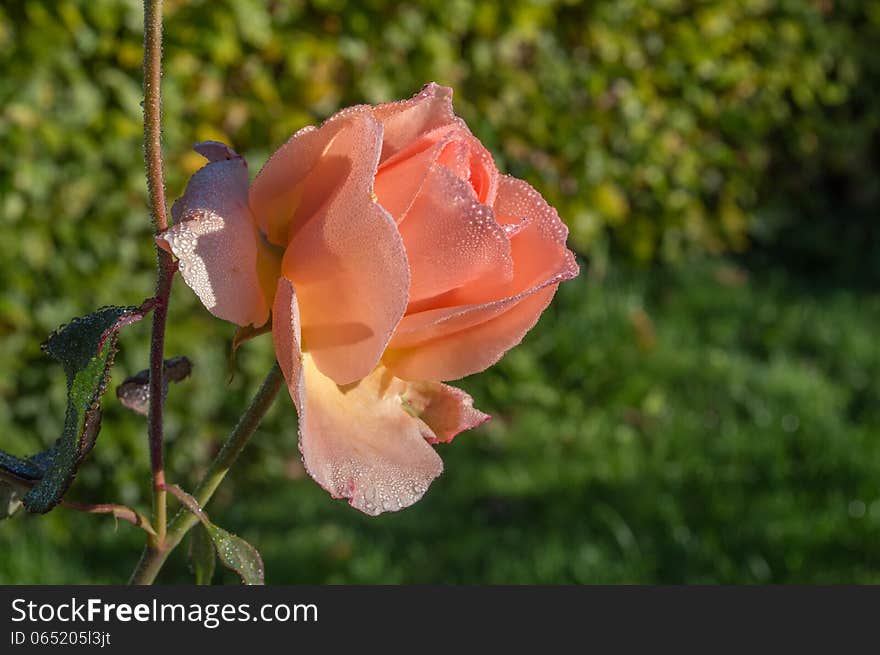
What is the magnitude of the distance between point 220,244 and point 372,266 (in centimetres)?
7

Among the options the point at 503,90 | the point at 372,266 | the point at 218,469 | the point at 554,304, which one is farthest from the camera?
the point at 554,304

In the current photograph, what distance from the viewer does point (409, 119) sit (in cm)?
54

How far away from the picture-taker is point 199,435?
2.70 metres

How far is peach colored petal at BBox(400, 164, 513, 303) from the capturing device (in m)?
0.50

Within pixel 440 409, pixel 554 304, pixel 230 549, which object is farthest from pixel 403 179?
pixel 554 304

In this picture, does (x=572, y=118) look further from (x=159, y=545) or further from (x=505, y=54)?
(x=159, y=545)

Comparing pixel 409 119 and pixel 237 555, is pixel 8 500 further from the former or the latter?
pixel 409 119

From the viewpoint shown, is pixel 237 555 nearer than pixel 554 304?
Yes

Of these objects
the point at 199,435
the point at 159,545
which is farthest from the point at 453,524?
the point at 159,545

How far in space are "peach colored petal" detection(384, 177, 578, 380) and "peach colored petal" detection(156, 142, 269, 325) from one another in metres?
0.08

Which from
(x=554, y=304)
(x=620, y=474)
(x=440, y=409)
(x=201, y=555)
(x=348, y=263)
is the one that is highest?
(x=348, y=263)

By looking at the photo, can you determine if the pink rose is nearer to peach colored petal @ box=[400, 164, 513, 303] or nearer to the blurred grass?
peach colored petal @ box=[400, 164, 513, 303]

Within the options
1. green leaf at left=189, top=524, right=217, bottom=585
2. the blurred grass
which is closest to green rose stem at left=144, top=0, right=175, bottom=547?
green leaf at left=189, top=524, right=217, bottom=585

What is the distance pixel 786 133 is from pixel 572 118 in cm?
120
